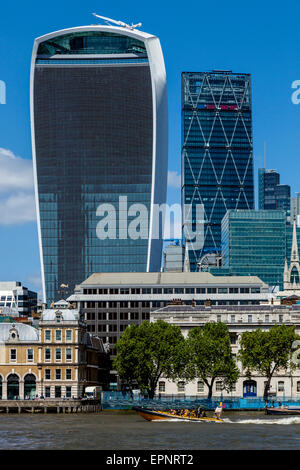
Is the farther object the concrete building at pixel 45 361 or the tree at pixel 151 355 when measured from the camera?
the tree at pixel 151 355

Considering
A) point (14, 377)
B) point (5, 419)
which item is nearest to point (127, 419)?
point (5, 419)

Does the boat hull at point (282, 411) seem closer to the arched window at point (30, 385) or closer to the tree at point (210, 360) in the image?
the tree at point (210, 360)

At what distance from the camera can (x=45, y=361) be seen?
186750 mm

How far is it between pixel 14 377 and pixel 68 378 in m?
10.2

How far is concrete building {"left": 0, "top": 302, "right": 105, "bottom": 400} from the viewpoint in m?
186

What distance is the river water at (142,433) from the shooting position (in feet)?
341

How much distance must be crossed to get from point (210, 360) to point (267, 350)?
1135cm

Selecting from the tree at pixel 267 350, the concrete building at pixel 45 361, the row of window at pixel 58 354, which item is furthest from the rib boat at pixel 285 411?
the row of window at pixel 58 354

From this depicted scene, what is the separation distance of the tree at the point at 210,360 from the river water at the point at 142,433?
33987 millimetres

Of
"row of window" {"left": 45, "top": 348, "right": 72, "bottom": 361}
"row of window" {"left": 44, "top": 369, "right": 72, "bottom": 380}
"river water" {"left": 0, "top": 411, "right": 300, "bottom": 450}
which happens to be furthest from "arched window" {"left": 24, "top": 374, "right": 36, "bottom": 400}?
"river water" {"left": 0, "top": 411, "right": 300, "bottom": 450}

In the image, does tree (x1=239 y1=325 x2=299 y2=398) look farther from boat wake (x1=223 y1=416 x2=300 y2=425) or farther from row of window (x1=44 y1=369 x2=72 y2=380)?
boat wake (x1=223 y1=416 x2=300 y2=425)

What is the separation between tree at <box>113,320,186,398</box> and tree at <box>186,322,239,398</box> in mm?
2064
